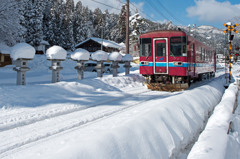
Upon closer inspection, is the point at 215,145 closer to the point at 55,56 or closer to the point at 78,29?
→ the point at 55,56

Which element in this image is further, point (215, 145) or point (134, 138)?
point (215, 145)

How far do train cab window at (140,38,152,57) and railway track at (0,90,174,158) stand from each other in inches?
219

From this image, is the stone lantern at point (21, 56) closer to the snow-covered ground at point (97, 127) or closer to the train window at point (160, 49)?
the snow-covered ground at point (97, 127)

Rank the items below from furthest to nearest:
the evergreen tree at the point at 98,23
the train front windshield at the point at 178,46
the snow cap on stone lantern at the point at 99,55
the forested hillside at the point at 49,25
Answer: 1. the evergreen tree at the point at 98,23
2. the forested hillside at the point at 49,25
3. the snow cap on stone lantern at the point at 99,55
4. the train front windshield at the point at 178,46

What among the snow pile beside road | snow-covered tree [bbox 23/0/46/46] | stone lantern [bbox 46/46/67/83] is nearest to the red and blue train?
stone lantern [bbox 46/46/67/83]

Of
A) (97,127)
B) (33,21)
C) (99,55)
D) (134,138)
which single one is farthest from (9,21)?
(134,138)

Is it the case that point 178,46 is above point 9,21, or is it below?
below

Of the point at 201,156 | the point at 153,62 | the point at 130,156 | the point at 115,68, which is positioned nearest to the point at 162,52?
the point at 153,62

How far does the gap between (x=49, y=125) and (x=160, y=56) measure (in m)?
8.38

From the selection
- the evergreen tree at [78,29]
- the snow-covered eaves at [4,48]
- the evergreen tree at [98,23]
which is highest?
the evergreen tree at [98,23]

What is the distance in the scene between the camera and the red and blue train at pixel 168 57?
11.5 metres

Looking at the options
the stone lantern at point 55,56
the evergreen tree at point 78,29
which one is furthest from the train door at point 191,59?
the evergreen tree at point 78,29

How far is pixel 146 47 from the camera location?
12.5 meters

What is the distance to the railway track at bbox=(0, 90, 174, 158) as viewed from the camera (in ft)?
14.0
